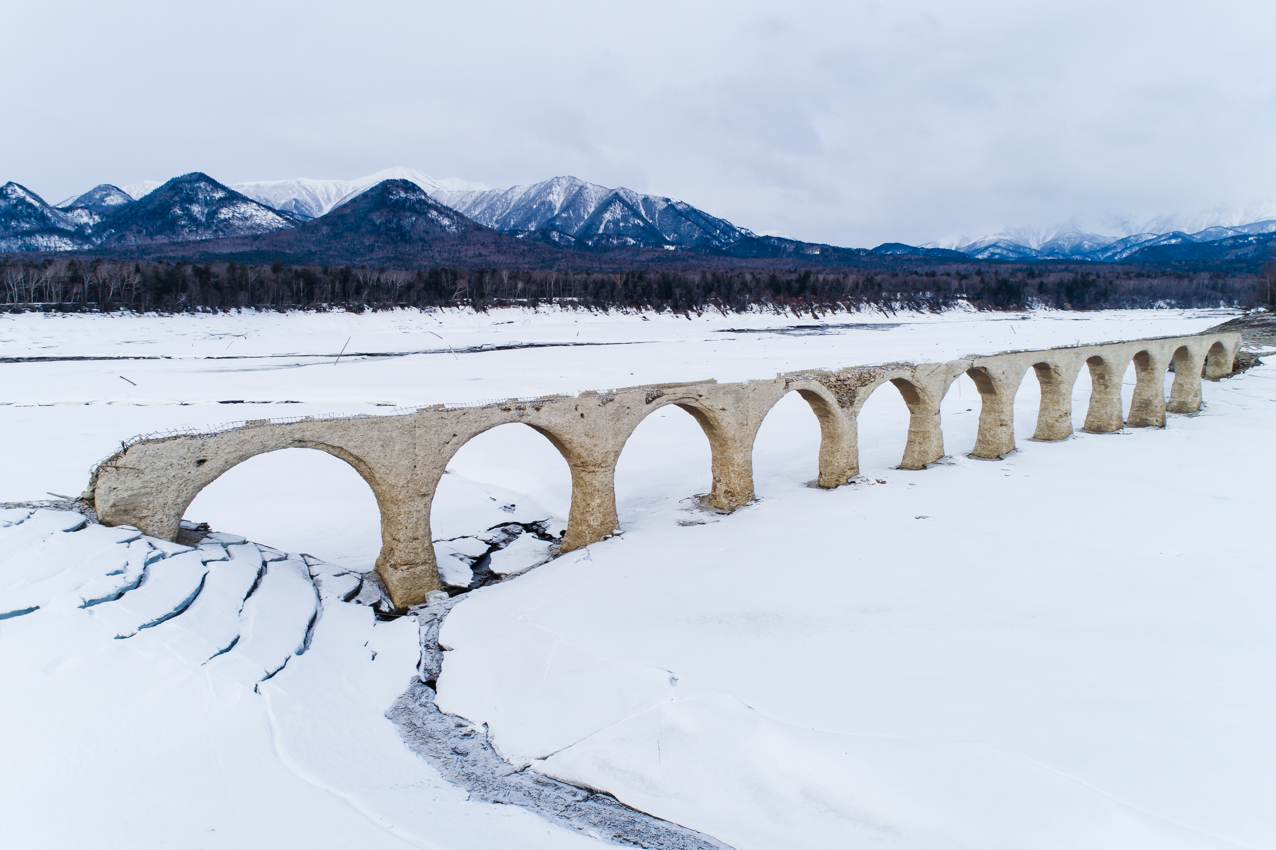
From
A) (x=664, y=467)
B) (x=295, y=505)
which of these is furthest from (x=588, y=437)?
(x=295, y=505)

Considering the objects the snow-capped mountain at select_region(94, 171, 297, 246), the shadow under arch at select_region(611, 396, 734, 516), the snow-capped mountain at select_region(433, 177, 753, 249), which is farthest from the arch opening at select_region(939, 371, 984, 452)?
the snow-capped mountain at select_region(433, 177, 753, 249)

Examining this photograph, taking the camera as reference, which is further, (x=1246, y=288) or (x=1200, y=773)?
(x=1246, y=288)

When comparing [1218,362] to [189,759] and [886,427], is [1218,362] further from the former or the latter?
[189,759]

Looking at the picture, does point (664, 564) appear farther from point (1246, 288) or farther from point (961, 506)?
point (1246, 288)

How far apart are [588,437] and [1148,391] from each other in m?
22.7

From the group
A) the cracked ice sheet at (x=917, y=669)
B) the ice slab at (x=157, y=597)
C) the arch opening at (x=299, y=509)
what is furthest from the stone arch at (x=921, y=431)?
the ice slab at (x=157, y=597)

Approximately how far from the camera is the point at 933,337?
154 feet

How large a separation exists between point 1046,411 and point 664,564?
658 inches

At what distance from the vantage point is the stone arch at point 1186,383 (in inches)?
974

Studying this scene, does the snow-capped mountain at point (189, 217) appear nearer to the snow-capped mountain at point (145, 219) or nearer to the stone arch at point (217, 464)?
the snow-capped mountain at point (145, 219)

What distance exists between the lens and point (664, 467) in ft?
64.4

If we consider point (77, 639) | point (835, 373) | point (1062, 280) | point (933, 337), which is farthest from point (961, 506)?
point (1062, 280)

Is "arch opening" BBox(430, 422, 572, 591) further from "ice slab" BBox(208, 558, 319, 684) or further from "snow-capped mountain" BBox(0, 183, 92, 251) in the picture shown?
"snow-capped mountain" BBox(0, 183, 92, 251)

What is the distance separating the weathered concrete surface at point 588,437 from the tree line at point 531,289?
125 feet
